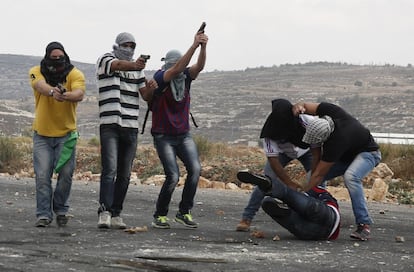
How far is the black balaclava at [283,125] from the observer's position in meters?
7.83

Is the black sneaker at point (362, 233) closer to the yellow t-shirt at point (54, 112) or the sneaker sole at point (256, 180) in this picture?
the sneaker sole at point (256, 180)

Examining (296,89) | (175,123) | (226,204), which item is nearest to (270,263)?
(175,123)

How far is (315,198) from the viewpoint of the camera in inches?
331

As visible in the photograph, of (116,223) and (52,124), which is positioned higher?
(52,124)

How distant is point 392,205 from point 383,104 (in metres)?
48.6

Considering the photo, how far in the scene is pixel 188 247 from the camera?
7.20 metres

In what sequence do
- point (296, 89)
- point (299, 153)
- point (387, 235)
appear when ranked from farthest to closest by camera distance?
point (296, 89) < point (387, 235) < point (299, 153)

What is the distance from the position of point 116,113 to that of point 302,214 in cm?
199

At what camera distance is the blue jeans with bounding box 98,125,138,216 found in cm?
816

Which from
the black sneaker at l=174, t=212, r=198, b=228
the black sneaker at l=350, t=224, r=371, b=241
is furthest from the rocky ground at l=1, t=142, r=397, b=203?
the black sneaker at l=350, t=224, r=371, b=241

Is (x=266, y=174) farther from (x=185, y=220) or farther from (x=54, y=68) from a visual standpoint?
(x=54, y=68)

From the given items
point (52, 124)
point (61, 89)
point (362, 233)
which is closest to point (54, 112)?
point (52, 124)

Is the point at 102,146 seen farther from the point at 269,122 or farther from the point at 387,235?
the point at 387,235

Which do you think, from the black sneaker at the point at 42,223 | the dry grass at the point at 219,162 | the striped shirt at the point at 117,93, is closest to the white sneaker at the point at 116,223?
the black sneaker at the point at 42,223
